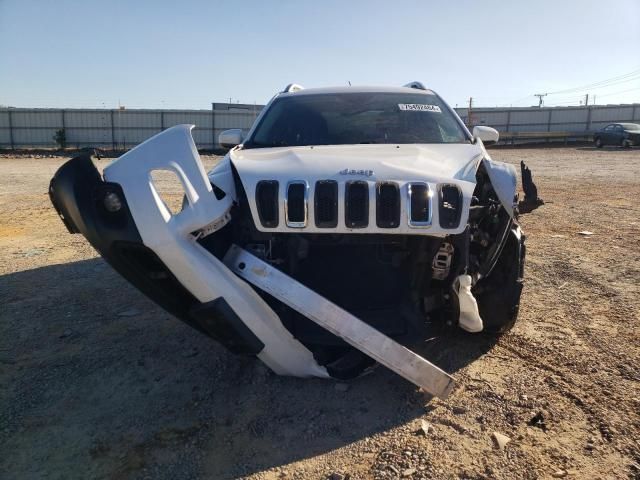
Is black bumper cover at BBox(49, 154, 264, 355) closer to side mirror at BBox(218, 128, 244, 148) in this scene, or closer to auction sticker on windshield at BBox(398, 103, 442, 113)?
side mirror at BBox(218, 128, 244, 148)

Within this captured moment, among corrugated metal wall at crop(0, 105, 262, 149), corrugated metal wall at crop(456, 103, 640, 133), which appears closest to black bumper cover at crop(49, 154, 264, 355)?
corrugated metal wall at crop(0, 105, 262, 149)

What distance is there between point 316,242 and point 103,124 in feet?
104

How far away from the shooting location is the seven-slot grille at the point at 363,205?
250cm

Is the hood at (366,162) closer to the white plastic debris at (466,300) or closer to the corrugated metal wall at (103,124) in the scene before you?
the white plastic debris at (466,300)

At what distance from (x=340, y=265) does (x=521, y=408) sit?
1236mm

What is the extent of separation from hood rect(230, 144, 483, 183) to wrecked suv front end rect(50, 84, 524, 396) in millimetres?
12

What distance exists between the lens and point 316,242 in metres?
2.92

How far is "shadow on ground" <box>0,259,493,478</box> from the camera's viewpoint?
2.36m

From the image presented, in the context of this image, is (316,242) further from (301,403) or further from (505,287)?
(505,287)

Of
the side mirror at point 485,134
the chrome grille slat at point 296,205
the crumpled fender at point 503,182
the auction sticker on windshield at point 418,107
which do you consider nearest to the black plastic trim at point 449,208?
the crumpled fender at point 503,182

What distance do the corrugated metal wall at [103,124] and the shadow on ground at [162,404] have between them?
2795 cm

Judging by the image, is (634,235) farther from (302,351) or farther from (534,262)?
(302,351)

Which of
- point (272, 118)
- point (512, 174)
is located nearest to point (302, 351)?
point (512, 174)

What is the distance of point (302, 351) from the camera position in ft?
9.19
